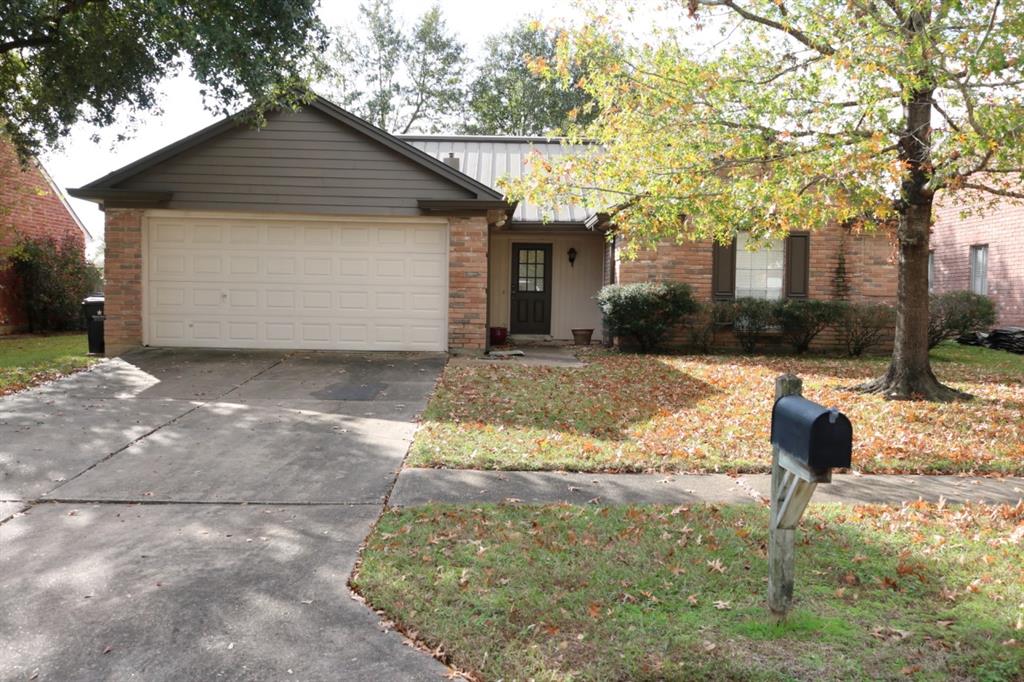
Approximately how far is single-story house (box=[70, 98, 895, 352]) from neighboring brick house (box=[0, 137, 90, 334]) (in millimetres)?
5720

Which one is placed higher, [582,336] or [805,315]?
[805,315]

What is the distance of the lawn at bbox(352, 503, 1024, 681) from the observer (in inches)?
144

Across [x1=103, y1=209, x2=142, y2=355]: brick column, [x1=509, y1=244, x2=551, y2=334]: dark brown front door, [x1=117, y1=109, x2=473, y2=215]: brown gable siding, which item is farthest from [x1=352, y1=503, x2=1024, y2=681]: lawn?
[x1=509, y1=244, x2=551, y2=334]: dark brown front door

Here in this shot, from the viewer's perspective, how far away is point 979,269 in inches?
849

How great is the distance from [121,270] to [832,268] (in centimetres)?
1371

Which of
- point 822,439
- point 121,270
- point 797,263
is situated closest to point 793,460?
point 822,439

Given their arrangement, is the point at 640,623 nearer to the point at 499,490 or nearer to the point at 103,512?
the point at 499,490

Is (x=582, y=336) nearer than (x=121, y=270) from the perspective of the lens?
No

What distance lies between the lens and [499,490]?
21.0 ft

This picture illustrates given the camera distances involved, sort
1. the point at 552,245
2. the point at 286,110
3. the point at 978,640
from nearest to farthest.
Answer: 1. the point at 978,640
2. the point at 286,110
3. the point at 552,245

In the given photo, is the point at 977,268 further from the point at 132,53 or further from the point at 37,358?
the point at 37,358

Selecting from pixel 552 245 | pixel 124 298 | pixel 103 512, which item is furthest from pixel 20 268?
pixel 103 512

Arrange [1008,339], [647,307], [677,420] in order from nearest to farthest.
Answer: [677,420], [647,307], [1008,339]

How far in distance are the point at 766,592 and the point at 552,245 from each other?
15340 millimetres
